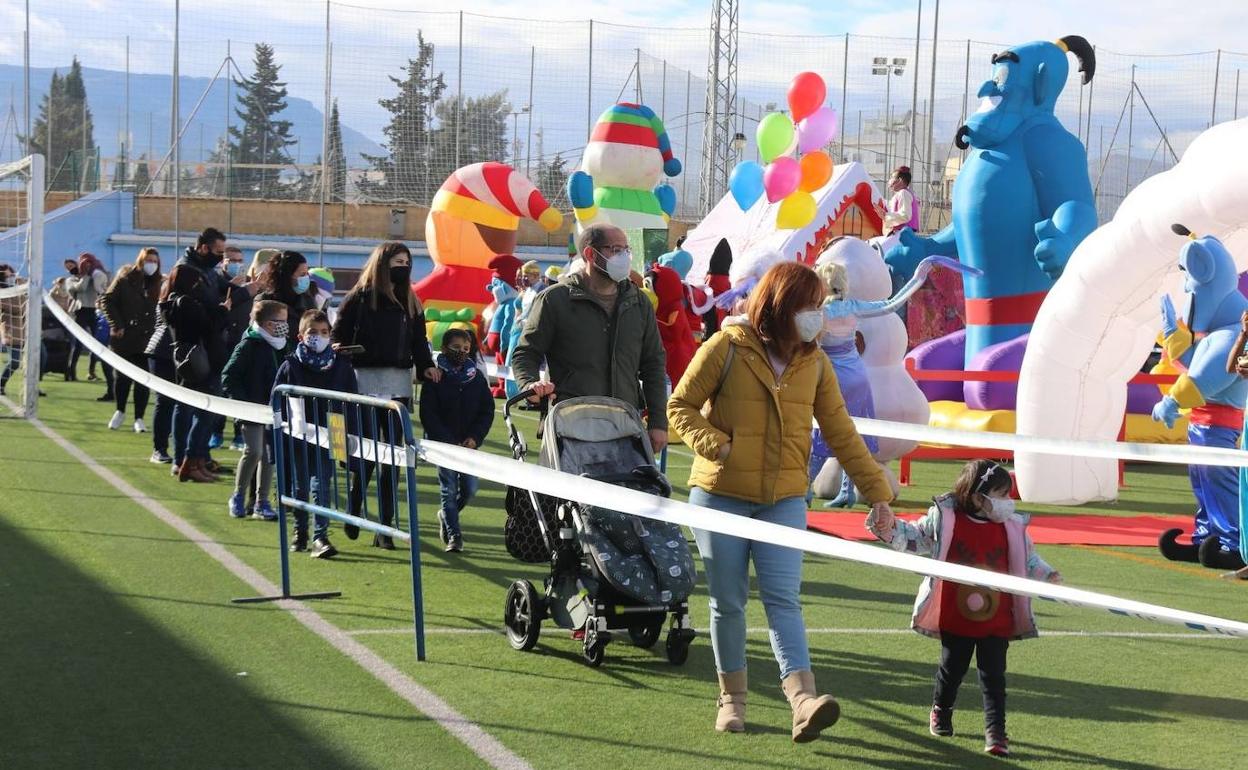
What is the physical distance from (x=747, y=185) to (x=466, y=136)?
15101 mm

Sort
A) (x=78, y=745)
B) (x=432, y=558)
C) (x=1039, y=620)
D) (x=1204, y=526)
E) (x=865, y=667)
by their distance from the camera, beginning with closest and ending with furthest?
(x=78, y=745)
(x=865, y=667)
(x=1039, y=620)
(x=432, y=558)
(x=1204, y=526)

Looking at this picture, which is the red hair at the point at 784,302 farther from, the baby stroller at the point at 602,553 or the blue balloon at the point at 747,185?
the blue balloon at the point at 747,185

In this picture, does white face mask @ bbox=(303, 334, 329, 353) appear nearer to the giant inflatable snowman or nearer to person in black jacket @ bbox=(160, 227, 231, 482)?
person in black jacket @ bbox=(160, 227, 231, 482)

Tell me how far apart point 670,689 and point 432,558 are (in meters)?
3.28

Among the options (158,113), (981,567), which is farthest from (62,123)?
(981,567)

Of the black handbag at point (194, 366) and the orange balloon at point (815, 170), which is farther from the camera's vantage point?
the orange balloon at point (815, 170)

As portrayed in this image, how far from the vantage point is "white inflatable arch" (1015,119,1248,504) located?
1184 cm

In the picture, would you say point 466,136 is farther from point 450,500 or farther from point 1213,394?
point 1213,394

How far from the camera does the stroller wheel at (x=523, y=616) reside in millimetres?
6605

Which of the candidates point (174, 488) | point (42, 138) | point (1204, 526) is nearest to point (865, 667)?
point (1204, 526)

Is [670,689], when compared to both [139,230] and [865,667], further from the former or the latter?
[139,230]

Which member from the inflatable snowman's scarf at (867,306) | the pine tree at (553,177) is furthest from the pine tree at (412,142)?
the inflatable snowman's scarf at (867,306)

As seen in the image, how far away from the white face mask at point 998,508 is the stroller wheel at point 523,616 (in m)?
2.11

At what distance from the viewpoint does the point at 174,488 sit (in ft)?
37.7
